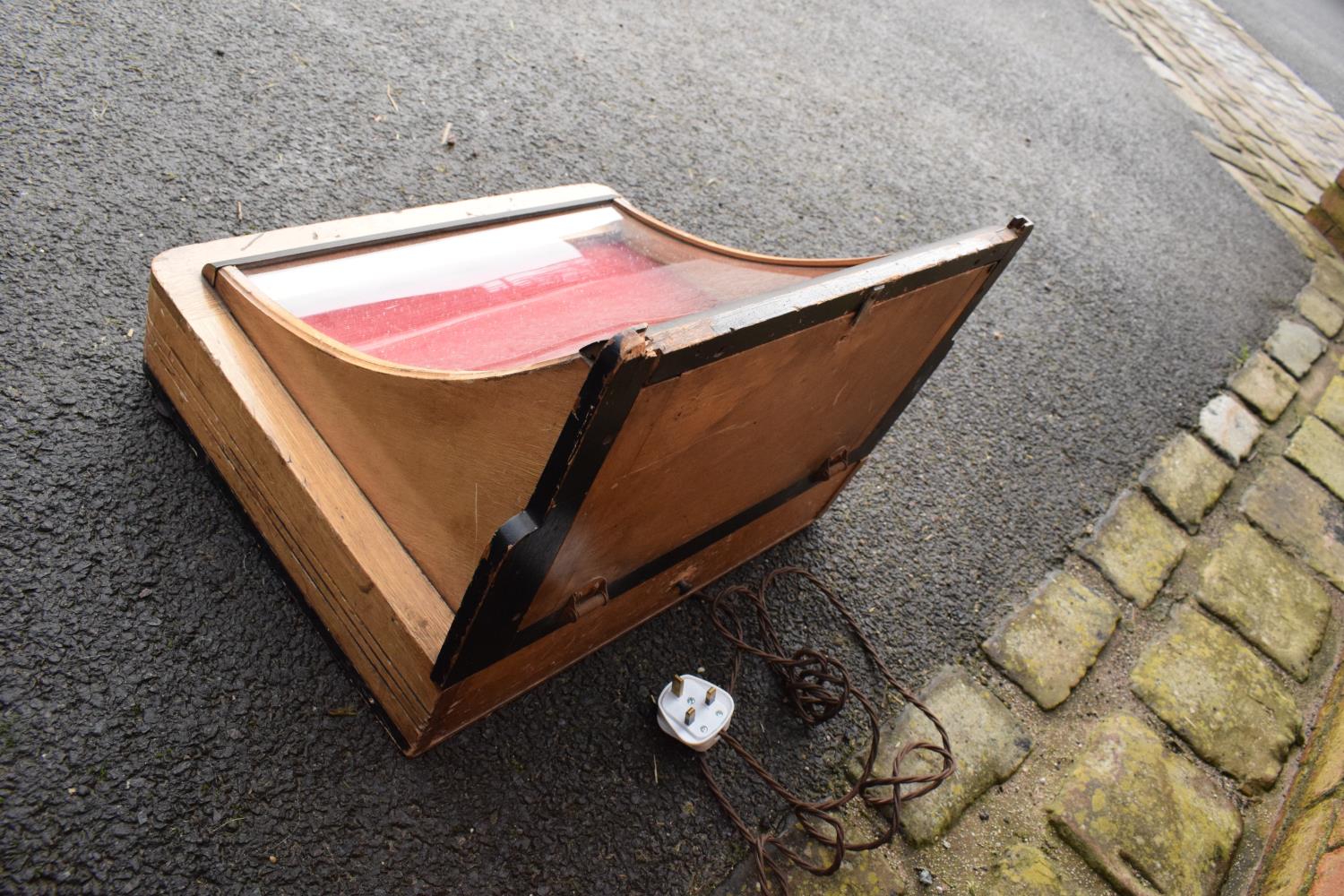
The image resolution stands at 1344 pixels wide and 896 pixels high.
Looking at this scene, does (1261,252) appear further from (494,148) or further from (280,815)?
(280,815)

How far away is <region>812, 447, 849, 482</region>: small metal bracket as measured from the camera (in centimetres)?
173

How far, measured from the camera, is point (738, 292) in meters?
1.69

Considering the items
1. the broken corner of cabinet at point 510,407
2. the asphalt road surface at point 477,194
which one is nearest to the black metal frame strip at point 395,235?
the broken corner of cabinet at point 510,407

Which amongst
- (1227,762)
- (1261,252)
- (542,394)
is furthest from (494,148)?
(1261,252)

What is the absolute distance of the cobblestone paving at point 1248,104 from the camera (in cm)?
506

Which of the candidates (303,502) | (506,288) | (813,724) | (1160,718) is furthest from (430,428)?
(1160,718)

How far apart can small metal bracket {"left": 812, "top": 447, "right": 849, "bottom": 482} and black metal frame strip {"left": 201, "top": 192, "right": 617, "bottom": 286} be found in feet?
2.82

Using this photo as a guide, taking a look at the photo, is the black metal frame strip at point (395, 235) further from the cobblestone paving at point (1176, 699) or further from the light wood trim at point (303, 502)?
the cobblestone paving at point (1176, 699)

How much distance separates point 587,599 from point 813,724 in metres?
0.68

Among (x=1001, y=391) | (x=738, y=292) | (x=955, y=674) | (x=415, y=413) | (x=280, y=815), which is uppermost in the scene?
(x=738, y=292)

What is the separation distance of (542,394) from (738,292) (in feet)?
2.50

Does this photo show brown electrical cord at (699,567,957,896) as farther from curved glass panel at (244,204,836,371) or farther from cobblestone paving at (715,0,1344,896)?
curved glass panel at (244,204,836,371)

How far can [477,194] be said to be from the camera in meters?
2.60

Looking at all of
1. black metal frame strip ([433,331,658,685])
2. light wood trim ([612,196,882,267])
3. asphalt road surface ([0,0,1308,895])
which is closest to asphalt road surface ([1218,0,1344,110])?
asphalt road surface ([0,0,1308,895])
